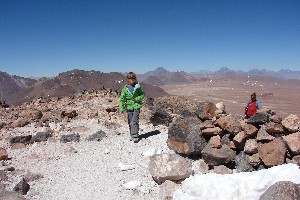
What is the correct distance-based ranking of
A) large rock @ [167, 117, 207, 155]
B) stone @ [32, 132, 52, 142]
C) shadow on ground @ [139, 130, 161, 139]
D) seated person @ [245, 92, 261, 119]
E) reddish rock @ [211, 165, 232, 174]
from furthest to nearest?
seated person @ [245, 92, 261, 119] < stone @ [32, 132, 52, 142] < shadow on ground @ [139, 130, 161, 139] < large rock @ [167, 117, 207, 155] < reddish rock @ [211, 165, 232, 174]

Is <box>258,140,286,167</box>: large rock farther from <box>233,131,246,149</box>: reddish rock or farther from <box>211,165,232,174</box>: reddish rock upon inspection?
<box>211,165,232,174</box>: reddish rock

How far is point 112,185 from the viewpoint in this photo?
695 centimetres

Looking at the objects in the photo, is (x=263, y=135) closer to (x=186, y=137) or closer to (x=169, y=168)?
(x=186, y=137)

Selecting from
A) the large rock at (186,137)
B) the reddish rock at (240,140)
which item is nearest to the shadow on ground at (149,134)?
the large rock at (186,137)

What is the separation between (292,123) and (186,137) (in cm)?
250

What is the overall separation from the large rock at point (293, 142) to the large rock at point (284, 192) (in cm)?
171

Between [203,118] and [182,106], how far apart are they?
9.30 metres

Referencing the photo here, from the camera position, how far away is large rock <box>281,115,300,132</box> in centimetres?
619

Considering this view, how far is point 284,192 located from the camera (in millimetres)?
4223

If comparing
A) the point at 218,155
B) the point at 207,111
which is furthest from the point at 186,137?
the point at 218,155

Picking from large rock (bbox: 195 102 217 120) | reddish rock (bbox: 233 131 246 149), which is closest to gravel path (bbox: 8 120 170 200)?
large rock (bbox: 195 102 217 120)

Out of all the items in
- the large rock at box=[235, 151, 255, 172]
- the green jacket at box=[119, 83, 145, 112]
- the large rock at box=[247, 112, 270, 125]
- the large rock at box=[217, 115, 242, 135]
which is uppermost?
the green jacket at box=[119, 83, 145, 112]

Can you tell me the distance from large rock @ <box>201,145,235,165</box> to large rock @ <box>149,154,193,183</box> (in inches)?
17.0

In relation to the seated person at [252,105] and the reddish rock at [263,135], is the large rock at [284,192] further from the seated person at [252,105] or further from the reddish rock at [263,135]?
the seated person at [252,105]
